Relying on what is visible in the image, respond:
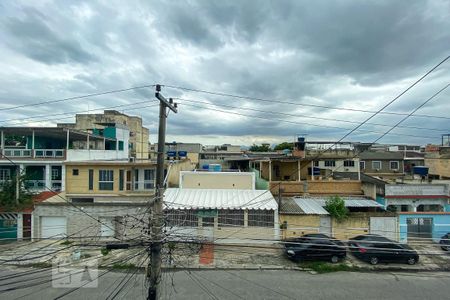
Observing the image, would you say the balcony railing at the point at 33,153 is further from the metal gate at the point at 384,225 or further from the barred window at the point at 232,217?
the metal gate at the point at 384,225

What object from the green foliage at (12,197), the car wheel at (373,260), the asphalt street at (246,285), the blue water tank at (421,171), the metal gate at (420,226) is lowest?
the asphalt street at (246,285)

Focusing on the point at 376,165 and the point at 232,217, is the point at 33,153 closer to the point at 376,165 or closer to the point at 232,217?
the point at 232,217

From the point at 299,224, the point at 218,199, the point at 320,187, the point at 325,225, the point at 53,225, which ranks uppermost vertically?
the point at 320,187

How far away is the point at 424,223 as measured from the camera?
19234 millimetres

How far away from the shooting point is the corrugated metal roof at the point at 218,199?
57.0 feet

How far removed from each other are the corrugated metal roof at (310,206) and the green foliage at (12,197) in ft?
60.4

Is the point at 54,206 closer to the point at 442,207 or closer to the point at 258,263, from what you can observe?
the point at 258,263

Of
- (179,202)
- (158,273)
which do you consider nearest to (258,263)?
(179,202)

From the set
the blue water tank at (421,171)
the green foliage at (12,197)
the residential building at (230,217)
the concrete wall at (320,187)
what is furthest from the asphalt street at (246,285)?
the blue water tank at (421,171)

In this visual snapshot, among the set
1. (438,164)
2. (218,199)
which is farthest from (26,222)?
(438,164)

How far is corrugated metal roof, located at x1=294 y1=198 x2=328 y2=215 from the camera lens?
61.2ft

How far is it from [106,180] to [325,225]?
16575 millimetres

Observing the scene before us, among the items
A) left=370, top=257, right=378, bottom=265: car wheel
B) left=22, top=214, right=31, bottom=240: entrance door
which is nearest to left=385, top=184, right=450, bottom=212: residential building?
left=370, top=257, right=378, bottom=265: car wheel

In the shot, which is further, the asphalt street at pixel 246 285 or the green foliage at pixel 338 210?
the green foliage at pixel 338 210
